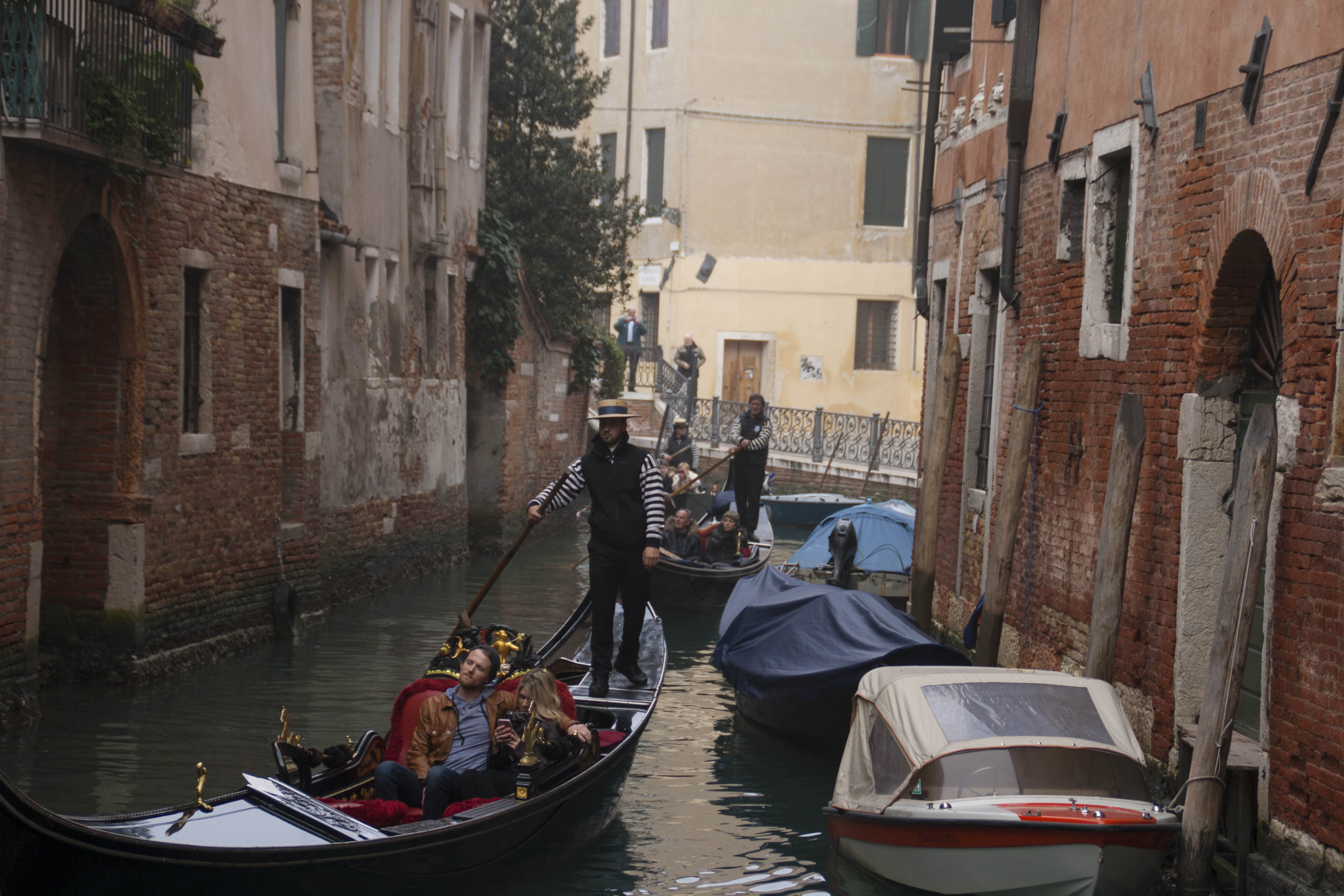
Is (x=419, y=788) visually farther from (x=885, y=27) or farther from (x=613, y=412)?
(x=885, y=27)

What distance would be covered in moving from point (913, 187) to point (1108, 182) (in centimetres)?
1905

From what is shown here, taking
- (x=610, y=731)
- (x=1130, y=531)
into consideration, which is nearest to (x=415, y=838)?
(x=610, y=731)

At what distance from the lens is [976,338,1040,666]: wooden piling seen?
8.25 metres

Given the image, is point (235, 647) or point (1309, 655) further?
point (235, 647)

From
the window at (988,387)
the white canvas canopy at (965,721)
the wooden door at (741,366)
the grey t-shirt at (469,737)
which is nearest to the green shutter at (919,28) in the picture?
the wooden door at (741,366)

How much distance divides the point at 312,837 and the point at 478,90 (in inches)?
509

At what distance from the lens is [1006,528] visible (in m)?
8.27

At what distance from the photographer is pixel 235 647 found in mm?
10469

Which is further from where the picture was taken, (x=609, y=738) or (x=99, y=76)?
(x=99, y=76)

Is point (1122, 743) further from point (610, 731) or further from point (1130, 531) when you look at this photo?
point (610, 731)

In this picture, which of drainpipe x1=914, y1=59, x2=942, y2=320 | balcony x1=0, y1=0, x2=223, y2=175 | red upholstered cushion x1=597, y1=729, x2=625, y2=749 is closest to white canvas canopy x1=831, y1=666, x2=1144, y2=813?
red upholstered cushion x1=597, y1=729, x2=625, y2=749

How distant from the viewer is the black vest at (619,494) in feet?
25.4

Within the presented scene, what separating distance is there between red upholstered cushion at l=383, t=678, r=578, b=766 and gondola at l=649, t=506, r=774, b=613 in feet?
23.0

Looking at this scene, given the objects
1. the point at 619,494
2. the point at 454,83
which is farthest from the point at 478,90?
the point at 619,494
